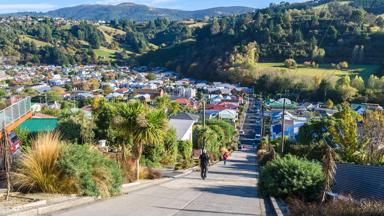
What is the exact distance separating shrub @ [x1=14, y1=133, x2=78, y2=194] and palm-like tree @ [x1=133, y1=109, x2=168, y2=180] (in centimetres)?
470

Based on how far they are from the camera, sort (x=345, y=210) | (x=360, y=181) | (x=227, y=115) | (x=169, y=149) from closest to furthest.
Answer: (x=345, y=210) < (x=360, y=181) < (x=169, y=149) < (x=227, y=115)

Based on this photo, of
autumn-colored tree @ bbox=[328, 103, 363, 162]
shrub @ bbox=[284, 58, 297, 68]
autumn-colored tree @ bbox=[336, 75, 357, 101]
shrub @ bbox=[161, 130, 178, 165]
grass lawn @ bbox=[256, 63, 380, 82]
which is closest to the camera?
shrub @ bbox=[161, 130, 178, 165]

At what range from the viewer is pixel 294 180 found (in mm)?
11516

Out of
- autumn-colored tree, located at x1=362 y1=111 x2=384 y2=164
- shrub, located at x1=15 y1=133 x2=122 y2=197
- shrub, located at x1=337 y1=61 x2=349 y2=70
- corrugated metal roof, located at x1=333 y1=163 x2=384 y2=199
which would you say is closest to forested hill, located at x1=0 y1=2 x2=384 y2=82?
shrub, located at x1=337 y1=61 x2=349 y2=70

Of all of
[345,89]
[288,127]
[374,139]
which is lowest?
[288,127]

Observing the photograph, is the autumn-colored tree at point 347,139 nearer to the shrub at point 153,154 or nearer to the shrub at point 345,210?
the shrub at point 153,154

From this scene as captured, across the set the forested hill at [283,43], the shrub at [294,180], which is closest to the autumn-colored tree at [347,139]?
the shrub at [294,180]

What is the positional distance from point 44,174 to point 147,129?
5.04 m

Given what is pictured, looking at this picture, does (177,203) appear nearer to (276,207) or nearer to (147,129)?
(276,207)

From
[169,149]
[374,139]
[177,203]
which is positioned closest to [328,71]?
[374,139]

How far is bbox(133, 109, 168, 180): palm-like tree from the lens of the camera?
1410 cm

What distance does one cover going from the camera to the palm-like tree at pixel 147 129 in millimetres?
14102

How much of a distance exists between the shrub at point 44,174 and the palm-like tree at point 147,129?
4.70 m

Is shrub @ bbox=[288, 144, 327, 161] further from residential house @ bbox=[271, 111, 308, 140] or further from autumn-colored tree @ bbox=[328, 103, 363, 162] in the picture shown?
residential house @ bbox=[271, 111, 308, 140]
